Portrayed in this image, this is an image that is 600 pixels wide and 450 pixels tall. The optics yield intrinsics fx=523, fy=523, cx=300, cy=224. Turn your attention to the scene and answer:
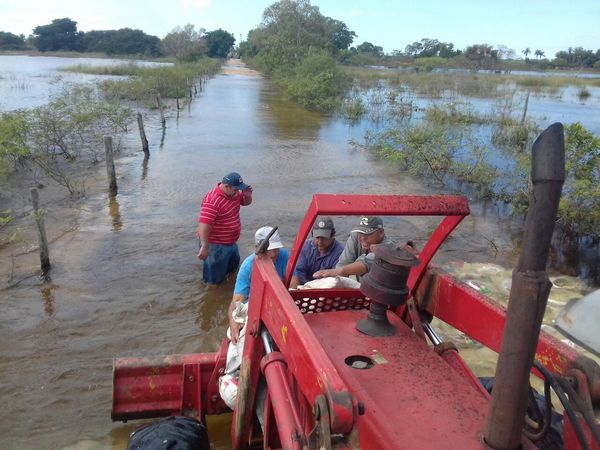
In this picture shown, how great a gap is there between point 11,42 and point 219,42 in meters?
40.8

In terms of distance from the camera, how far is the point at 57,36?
94.8 meters

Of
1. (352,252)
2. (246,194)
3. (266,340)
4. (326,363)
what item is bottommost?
(352,252)

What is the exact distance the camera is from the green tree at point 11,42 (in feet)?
316

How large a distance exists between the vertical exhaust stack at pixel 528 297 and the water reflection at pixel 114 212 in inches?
318

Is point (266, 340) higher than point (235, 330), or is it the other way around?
point (266, 340)

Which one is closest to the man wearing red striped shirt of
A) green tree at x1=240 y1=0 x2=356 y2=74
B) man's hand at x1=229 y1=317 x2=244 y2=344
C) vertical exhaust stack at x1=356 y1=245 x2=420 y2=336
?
man's hand at x1=229 y1=317 x2=244 y2=344

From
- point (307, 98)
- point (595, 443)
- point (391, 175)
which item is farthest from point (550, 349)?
point (307, 98)

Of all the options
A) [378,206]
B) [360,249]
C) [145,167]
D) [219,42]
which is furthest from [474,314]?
[219,42]

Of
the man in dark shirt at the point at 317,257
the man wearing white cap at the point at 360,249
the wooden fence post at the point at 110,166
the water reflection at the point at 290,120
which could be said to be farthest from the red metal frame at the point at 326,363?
the water reflection at the point at 290,120

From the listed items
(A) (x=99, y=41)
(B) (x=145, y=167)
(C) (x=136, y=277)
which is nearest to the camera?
(C) (x=136, y=277)

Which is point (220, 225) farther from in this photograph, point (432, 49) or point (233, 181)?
point (432, 49)

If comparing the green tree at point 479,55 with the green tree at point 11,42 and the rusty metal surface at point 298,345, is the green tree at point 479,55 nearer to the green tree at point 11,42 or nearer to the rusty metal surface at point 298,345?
the rusty metal surface at point 298,345

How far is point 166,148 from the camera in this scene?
16203 millimetres

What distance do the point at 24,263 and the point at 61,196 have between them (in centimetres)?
374
